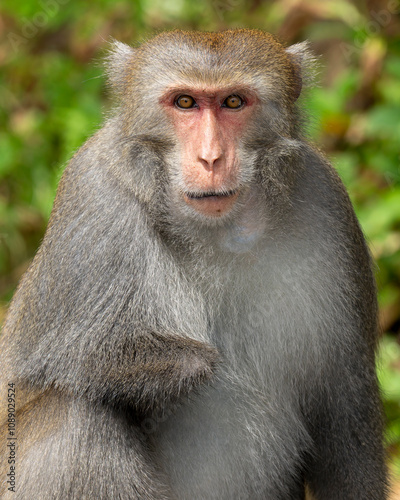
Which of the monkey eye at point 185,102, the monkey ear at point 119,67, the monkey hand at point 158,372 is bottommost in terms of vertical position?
the monkey hand at point 158,372

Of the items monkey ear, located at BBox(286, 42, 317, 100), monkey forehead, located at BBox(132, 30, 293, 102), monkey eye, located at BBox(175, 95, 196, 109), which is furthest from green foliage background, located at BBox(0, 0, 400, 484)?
monkey eye, located at BBox(175, 95, 196, 109)

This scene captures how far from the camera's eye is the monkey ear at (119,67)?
4.77 m

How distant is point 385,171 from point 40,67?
5.02 m

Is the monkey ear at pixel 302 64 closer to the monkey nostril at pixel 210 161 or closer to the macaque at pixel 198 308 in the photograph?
the macaque at pixel 198 308

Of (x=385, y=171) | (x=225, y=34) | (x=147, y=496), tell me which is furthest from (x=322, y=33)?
(x=147, y=496)

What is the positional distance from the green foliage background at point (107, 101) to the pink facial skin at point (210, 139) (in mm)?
3795

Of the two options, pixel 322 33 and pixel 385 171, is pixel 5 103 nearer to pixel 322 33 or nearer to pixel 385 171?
pixel 322 33

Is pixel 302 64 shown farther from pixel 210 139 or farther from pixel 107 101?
pixel 107 101

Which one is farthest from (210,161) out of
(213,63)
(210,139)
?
(213,63)

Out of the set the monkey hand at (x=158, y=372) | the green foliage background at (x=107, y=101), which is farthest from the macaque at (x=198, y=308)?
the green foliage background at (x=107, y=101)

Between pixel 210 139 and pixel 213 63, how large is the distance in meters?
0.48

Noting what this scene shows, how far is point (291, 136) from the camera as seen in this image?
4465mm

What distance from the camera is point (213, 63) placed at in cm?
428

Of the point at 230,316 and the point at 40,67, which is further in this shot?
the point at 40,67
